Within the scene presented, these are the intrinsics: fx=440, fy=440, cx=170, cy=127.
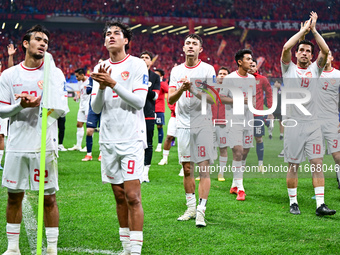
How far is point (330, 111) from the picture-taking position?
6977mm

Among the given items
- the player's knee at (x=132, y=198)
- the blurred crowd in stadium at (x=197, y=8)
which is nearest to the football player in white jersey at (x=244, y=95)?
the player's knee at (x=132, y=198)

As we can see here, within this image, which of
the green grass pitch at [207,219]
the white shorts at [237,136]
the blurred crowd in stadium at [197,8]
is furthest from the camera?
the blurred crowd in stadium at [197,8]

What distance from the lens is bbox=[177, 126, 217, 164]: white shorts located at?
562 cm

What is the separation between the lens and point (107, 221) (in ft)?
18.2

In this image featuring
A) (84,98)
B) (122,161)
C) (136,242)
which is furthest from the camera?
(84,98)

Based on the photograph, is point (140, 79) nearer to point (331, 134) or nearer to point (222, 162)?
point (331, 134)

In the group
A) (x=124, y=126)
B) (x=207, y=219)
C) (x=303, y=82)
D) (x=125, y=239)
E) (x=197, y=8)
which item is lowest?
(x=207, y=219)

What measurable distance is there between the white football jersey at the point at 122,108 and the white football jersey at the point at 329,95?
3.71 metres

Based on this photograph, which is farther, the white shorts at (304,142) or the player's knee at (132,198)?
the white shorts at (304,142)

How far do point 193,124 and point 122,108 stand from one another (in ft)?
5.75

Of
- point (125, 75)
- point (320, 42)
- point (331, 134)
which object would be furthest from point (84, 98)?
point (125, 75)

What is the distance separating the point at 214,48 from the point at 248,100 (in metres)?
40.2

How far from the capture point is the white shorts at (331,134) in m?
6.68

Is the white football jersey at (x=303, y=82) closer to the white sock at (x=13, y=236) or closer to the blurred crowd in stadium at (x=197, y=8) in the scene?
the white sock at (x=13, y=236)
